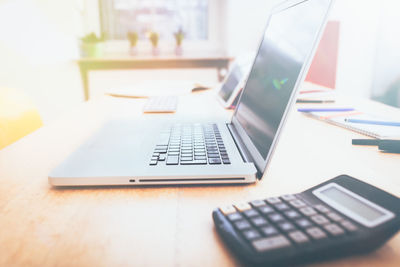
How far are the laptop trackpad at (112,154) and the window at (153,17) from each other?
202 cm

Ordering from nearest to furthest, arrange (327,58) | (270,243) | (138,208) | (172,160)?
1. (270,243)
2. (138,208)
3. (172,160)
4. (327,58)

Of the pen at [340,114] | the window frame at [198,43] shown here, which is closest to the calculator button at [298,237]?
the pen at [340,114]

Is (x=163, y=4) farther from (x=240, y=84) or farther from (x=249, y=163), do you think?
(x=249, y=163)

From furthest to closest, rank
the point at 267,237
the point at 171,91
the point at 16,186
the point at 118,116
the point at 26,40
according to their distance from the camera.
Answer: the point at 26,40 → the point at 171,91 → the point at 118,116 → the point at 16,186 → the point at 267,237

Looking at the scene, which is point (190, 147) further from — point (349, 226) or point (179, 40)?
point (179, 40)

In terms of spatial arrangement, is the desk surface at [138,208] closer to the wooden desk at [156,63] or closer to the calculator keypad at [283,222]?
the calculator keypad at [283,222]

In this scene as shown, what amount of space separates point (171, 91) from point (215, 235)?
3.57 ft

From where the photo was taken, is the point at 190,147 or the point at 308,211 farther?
the point at 190,147

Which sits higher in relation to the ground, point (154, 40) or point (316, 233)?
point (154, 40)

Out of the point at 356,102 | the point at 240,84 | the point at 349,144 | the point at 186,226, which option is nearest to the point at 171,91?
the point at 240,84

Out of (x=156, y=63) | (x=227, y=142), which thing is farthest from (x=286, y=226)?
(x=156, y=63)

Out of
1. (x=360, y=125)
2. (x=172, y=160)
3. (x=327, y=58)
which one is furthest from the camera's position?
(x=327, y=58)

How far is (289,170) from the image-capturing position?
0.50 meters

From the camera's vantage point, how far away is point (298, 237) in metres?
0.28
